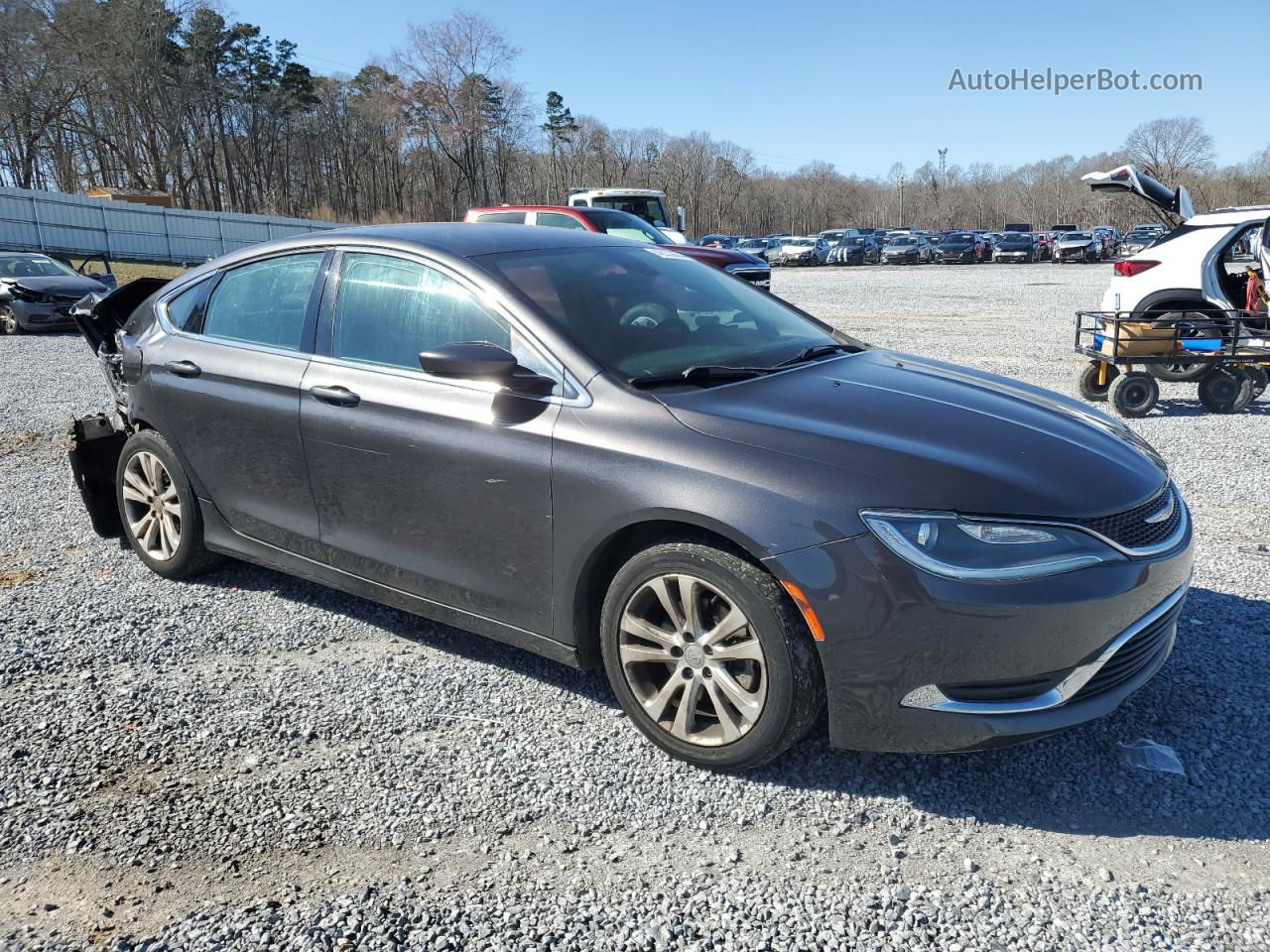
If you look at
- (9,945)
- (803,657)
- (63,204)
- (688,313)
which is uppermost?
(63,204)

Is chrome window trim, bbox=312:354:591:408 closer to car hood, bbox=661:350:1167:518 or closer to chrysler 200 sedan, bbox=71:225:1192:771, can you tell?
chrysler 200 sedan, bbox=71:225:1192:771

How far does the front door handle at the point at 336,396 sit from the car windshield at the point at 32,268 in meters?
16.4

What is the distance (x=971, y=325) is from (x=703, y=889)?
1553cm

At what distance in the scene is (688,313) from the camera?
12.5ft

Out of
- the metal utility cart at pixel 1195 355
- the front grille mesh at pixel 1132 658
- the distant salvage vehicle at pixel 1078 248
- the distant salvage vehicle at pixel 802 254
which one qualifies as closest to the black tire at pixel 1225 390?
the metal utility cart at pixel 1195 355

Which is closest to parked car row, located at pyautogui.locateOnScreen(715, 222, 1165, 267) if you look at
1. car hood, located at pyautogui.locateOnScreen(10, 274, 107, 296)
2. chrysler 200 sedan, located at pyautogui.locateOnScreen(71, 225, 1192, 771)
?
car hood, located at pyautogui.locateOnScreen(10, 274, 107, 296)

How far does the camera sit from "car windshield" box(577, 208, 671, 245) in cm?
1633

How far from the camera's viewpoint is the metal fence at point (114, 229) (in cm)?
2945

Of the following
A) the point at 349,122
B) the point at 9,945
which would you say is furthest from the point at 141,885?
the point at 349,122

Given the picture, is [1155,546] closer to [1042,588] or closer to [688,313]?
[1042,588]

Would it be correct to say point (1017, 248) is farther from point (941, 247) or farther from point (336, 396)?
point (336, 396)

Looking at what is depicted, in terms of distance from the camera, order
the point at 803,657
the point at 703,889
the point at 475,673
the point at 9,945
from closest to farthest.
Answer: the point at 9,945 < the point at 703,889 < the point at 803,657 < the point at 475,673

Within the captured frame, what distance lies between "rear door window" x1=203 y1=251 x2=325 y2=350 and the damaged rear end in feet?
2.03

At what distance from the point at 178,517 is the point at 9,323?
15049 millimetres
